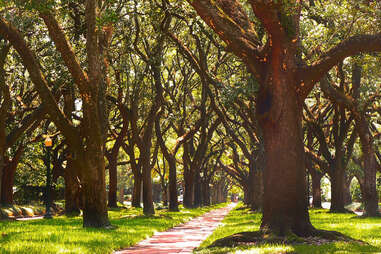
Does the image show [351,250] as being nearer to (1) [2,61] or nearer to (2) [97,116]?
(2) [97,116]

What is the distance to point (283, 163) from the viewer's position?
36.1ft

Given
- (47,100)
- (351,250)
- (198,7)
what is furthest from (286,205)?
(47,100)

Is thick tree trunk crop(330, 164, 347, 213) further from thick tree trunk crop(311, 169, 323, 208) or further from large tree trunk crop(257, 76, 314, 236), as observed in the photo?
large tree trunk crop(257, 76, 314, 236)

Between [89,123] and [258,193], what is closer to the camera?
[89,123]

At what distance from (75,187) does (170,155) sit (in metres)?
8.12

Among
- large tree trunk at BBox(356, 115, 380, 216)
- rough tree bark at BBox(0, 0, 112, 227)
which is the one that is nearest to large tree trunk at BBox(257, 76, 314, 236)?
rough tree bark at BBox(0, 0, 112, 227)

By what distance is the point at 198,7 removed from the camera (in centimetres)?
1130

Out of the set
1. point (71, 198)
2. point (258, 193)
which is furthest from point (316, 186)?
point (71, 198)

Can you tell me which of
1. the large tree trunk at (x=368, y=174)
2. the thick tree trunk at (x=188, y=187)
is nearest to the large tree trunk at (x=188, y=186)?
the thick tree trunk at (x=188, y=187)

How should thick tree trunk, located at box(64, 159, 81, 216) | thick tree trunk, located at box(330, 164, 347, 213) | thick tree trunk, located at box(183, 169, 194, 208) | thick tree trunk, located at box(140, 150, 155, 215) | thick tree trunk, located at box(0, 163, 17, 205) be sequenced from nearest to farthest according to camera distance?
thick tree trunk, located at box(64, 159, 81, 216), thick tree trunk, located at box(140, 150, 155, 215), thick tree trunk, located at box(330, 164, 347, 213), thick tree trunk, located at box(0, 163, 17, 205), thick tree trunk, located at box(183, 169, 194, 208)

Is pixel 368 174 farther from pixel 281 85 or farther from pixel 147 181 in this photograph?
pixel 281 85

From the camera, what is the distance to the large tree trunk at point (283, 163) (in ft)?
35.5

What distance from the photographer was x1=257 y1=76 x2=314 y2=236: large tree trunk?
1082 cm

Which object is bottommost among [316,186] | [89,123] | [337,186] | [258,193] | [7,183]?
[258,193]
